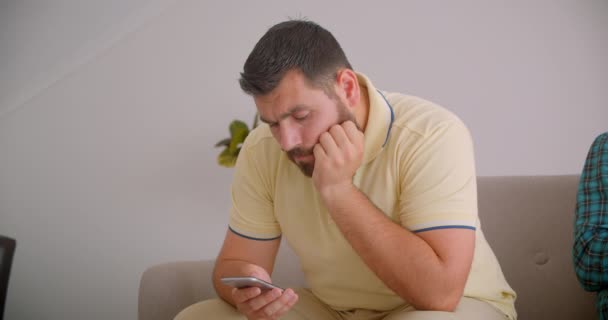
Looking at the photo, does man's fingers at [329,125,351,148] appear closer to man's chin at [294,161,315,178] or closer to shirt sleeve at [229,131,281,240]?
man's chin at [294,161,315,178]

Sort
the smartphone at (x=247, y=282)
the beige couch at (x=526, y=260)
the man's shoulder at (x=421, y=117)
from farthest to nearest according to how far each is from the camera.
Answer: the beige couch at (x=526, y=260), the man's shoulder at (x=421, y=117), the smartphone at (x=247, y=282)

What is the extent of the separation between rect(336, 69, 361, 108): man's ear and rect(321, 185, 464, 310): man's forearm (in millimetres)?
212

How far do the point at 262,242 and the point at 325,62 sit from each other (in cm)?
48

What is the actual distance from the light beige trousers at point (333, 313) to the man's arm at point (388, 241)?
0.04m

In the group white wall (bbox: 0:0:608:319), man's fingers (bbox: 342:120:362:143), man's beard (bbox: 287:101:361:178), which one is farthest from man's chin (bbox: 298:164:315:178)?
white wall (bbox: 0:0:608:319)

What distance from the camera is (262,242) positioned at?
1521 mm

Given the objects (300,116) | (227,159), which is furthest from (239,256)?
(227,159)

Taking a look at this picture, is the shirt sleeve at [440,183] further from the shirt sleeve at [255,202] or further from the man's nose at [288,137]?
the shirt sleeve at [255,202]

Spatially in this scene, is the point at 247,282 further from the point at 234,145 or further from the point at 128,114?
the point at 128,114

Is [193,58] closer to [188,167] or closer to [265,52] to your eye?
[188,167]

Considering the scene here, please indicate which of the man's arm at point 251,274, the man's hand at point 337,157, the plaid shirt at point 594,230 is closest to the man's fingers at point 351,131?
the man's hand at point 337,157

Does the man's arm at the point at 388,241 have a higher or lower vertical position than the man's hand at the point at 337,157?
lower

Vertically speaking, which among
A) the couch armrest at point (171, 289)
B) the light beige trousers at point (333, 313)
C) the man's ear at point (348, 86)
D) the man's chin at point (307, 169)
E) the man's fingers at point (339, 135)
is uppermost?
the man's ear at point (348, 86)

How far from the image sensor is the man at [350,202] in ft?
4.02
